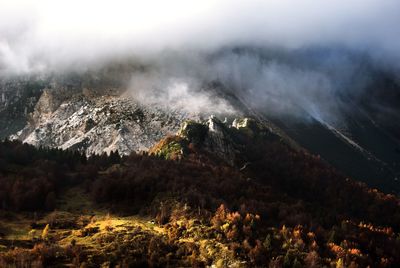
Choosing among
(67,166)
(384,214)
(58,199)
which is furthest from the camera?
(384,214)

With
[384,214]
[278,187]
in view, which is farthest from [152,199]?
[384,214]

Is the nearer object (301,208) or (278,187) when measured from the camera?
(301,208)

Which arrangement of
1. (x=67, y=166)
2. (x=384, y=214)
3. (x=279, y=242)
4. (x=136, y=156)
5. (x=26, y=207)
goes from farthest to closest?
(x=384, y=214)
(x=136, y=156)
(x=67, y=166)
(x=26, y=207)
(x=279, y=242)

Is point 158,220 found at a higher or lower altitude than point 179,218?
lower

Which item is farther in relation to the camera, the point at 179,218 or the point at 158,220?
the point at 158,220

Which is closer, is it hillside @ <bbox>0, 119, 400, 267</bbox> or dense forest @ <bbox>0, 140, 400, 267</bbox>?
dense forest @ <bbox>0, 140, 400, 267</bbox>

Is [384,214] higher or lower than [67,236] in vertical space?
higher

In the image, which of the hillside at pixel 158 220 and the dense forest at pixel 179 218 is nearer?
the dense forest at pixel 179 218

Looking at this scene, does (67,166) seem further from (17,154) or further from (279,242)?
(279,242)
